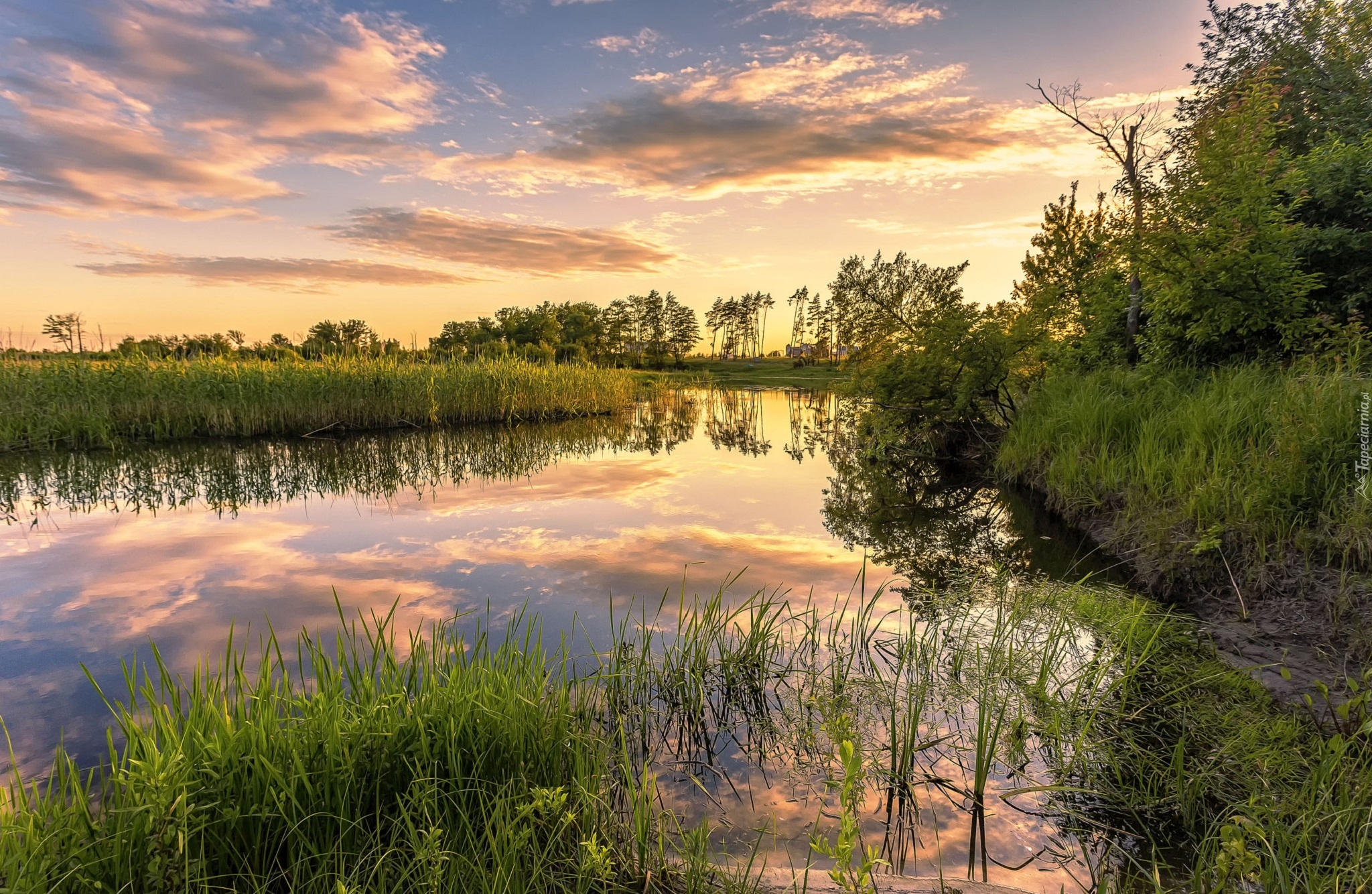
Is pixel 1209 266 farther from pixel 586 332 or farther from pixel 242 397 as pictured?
pixel 586 332

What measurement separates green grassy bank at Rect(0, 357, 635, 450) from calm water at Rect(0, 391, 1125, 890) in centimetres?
130

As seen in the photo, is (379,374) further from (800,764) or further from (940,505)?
(800,764)

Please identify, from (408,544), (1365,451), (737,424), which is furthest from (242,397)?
(1365,451)

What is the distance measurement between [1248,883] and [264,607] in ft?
21.4

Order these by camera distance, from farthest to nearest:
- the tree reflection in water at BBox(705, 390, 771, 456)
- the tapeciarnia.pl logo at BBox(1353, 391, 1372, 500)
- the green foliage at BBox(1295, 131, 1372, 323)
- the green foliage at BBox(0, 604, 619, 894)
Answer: the tree reflection in water at BBox(705, 390, 771, 456) → the green foliage at BBox(1295, 131, 1372, 323) → the tapeciarnia.pl logo at BBox(1353, 391, 1372, 500) → the green foliage at BBox(0, 604, 619, 894)

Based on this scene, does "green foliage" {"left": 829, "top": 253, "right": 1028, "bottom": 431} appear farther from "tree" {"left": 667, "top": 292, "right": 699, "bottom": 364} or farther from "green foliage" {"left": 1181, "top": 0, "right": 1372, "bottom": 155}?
"tree" {"left": 667, "top": 292, "right": 699, "bottom": 364}

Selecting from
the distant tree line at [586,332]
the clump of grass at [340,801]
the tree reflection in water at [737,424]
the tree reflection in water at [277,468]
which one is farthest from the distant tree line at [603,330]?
the clump of grass at [340,801]

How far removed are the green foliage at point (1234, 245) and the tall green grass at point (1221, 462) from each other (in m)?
0.65

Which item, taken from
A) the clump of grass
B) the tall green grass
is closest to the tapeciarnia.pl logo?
the tall green grass

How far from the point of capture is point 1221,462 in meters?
5.66

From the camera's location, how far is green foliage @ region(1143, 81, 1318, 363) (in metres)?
7.52

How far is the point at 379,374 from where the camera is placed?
17594 millimetres

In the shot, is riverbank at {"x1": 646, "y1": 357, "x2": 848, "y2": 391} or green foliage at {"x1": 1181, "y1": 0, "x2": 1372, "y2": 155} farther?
riverbank at {"x1": 646, "y1": 357, "x2": 848, "y2": 391}

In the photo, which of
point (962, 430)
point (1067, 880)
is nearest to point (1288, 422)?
point (1067, 880)
